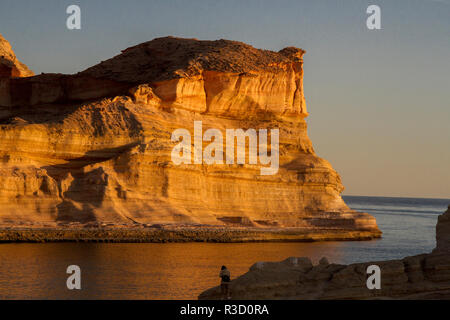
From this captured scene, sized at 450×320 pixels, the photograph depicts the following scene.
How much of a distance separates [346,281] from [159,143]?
3357 centimetres

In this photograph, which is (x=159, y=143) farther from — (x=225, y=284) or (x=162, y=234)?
(x=225, y=284)

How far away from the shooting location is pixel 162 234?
49.5 meters

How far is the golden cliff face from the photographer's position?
5031 cm

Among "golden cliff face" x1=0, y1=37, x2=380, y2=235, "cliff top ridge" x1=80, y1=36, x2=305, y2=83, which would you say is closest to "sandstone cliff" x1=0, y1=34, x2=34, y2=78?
"golden cliff face" x1=0, y1=37, x2=380, y2=235

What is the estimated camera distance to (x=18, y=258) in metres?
36.6

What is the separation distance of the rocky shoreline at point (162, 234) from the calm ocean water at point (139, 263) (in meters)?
1.39

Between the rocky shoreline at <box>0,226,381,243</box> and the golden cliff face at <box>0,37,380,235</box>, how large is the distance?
1.71 m

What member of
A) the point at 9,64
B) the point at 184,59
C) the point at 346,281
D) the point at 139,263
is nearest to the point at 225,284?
the point at 346,281

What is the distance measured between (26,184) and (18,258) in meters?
13.2

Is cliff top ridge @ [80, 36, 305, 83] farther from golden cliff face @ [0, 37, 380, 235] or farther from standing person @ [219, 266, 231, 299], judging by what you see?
standing person @ [219, 266, 231, 299]

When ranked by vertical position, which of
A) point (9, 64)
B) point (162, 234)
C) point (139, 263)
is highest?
point (9, 64)

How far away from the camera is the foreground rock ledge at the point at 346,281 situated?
22.0 metres
